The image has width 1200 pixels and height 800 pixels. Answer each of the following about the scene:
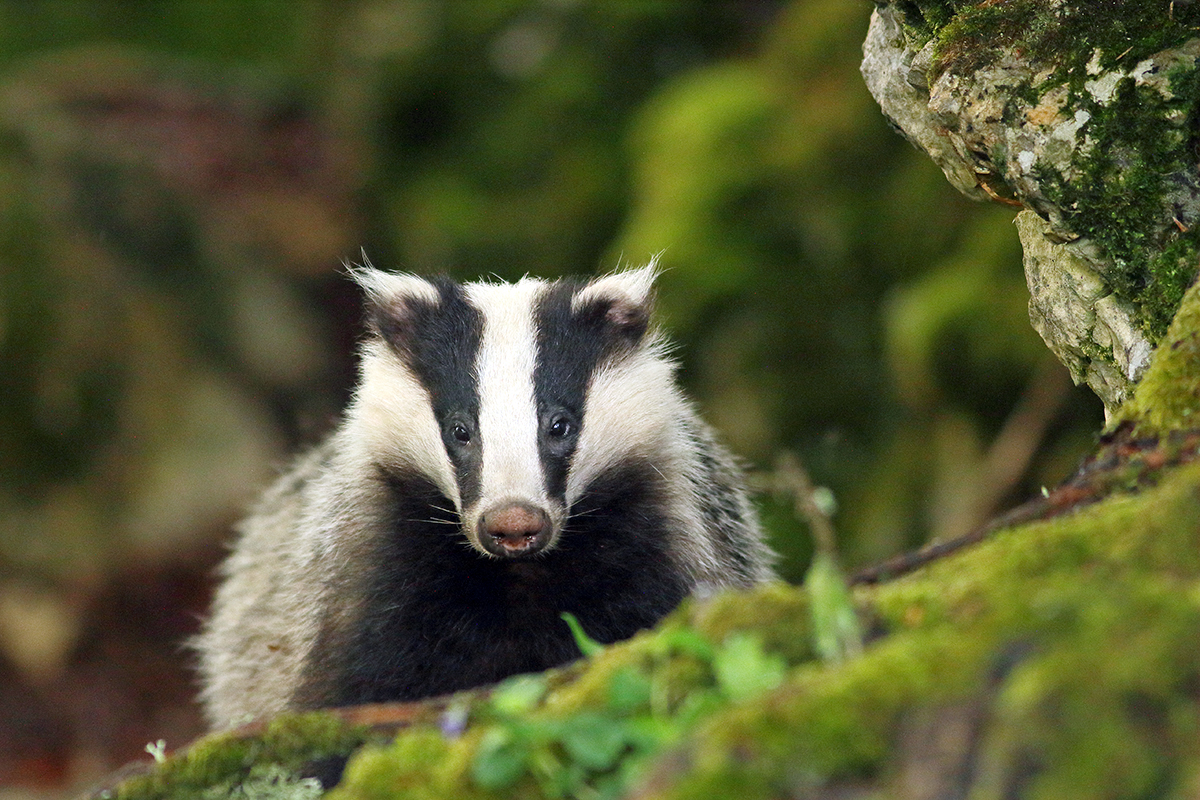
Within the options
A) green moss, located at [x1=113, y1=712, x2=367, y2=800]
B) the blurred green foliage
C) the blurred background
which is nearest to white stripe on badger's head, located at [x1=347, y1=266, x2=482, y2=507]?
the blurred background

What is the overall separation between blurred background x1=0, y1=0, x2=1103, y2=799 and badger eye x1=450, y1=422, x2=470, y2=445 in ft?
3.58

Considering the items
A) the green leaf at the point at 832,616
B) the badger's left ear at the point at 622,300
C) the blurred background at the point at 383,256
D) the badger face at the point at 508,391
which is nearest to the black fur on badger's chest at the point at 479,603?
the badger face at the point at 508,391

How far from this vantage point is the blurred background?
23.8 ft

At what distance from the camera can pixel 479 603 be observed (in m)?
3.98

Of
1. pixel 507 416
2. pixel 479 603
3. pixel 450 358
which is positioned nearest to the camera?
pixel 479 603

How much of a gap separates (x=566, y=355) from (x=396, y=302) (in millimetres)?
655

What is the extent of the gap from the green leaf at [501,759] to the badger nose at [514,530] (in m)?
1.60

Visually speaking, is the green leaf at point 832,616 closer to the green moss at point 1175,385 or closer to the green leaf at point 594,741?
the green leaf at point 594,741

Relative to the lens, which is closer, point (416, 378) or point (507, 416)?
point (507, 416)

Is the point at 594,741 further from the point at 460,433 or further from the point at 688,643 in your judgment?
the point at 460,433

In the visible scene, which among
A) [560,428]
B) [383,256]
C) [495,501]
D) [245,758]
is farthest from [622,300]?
[383,256]

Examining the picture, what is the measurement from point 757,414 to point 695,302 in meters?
0.76

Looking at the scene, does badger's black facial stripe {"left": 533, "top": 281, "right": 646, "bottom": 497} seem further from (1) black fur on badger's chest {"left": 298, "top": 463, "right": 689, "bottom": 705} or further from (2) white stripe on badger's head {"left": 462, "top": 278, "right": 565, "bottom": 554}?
(1) black fur on badger's chest {"left": 298, "top": 463, "right": 689, "bottom": 705}

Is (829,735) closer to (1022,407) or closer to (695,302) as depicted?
(1022,407)
